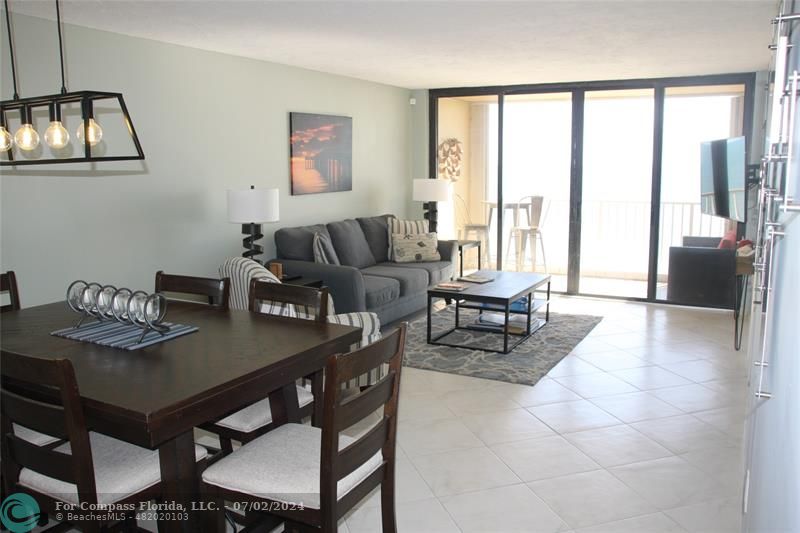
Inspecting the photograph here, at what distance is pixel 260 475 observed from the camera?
2053mm

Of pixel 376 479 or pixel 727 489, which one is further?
pixel 727 489

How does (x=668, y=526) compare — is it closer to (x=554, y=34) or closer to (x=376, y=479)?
(x=376, y=479)

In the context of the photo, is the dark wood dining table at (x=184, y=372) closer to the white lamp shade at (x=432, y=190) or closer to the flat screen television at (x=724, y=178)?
the flat screen television at (x=724, y=178)

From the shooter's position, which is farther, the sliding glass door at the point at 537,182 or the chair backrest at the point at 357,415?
the sliding glass door at the point at 537,182

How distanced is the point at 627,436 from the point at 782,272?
2111 millimetres

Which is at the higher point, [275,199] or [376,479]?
[275,199]

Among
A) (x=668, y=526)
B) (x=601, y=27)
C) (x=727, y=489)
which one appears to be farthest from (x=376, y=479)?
(x=601, y=27)

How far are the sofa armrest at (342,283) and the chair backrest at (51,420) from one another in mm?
3372

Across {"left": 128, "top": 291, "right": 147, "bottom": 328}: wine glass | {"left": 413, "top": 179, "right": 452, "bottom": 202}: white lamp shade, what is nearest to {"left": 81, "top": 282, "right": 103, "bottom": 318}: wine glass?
{"left": 128, "top": 291, "right": 147, "bottom": 328}: wine glass

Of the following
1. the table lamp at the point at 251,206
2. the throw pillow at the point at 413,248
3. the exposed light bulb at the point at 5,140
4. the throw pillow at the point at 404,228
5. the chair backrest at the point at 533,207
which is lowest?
the throw pillow at the point at 413,248

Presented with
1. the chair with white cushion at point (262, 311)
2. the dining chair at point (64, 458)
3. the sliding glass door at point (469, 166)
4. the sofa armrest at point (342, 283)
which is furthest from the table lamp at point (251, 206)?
the sliding glass door at point (469, 166)

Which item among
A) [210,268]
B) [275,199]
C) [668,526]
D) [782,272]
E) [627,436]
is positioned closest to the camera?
[782,272]

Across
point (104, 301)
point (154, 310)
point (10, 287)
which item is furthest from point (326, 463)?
point (10, 287)

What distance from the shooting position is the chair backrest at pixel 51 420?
1.82 m
